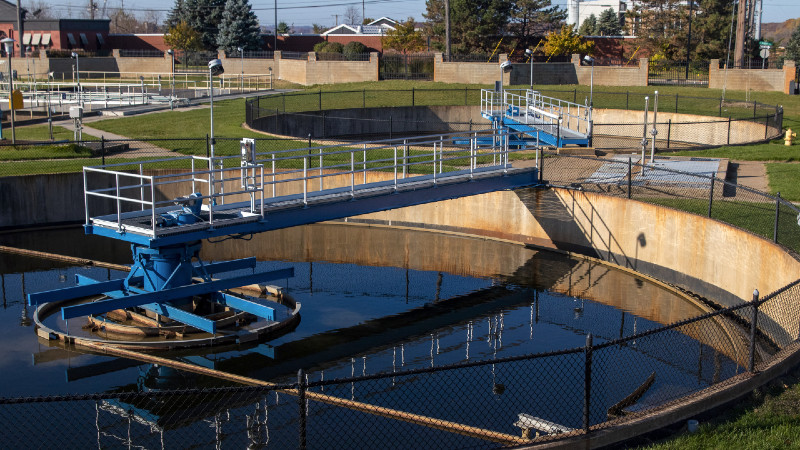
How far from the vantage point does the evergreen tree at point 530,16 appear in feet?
260

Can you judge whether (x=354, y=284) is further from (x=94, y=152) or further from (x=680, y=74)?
(x=680, y=74)

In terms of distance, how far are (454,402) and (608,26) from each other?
98579 millimetres

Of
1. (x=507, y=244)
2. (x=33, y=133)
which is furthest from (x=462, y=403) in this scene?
(x=33, y=133)

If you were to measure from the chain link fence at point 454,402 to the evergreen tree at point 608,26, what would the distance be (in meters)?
92.8

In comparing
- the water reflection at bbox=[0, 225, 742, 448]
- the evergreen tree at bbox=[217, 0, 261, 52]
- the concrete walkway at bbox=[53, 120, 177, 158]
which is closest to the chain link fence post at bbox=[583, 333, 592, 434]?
the water reflection at bbox=[0, 225, 742, 448]

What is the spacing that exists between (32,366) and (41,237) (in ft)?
36.2

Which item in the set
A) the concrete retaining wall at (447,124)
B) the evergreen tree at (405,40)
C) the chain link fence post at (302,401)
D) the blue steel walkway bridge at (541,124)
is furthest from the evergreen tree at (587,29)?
the chain link fence post at (302,401)

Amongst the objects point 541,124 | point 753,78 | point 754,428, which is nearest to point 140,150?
point 541,124

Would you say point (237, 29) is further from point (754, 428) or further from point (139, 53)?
point (754, 428)

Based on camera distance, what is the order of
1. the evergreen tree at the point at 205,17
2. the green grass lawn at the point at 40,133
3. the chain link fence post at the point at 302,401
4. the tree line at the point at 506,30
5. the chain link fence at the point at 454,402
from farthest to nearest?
1. the evergreen tree at the point at 205,17
2. the tree line at the point at 506,30
3. the green grass lawn at the point at 40,133
4. the chain link fence at the point at 454,402
5. the chain link fence post at the point at 302,401

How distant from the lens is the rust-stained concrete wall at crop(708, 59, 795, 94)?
55.3 m

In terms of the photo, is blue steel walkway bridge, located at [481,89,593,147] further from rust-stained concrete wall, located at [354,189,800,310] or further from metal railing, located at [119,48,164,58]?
metal railing, located at [119,48,164,58]

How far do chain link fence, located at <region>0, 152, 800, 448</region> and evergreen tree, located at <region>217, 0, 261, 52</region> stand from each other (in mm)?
66377

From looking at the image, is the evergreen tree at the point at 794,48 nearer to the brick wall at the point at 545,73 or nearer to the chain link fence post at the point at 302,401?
the brick wall at the point at 545,73
